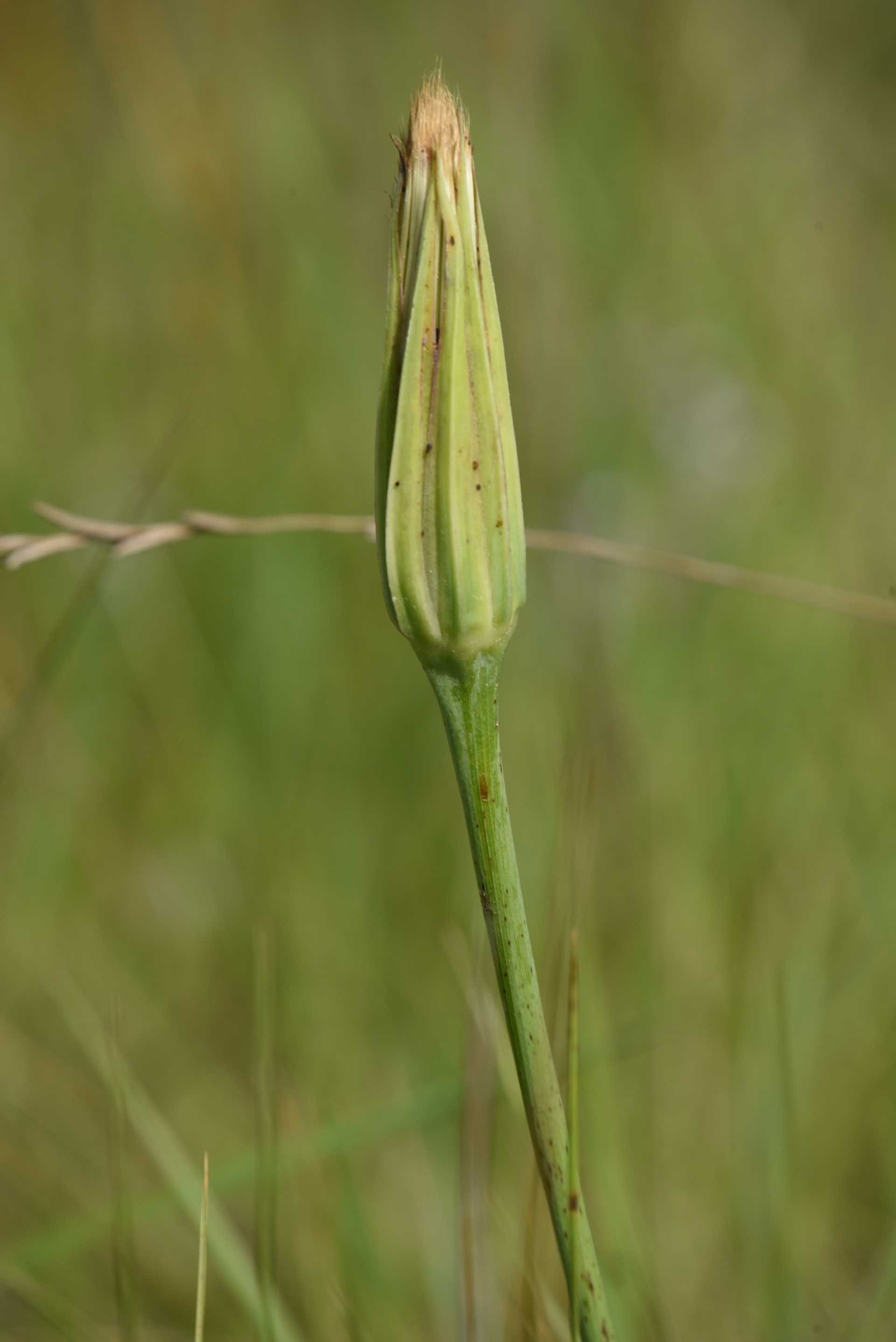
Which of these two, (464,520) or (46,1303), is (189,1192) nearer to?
(46,1303)

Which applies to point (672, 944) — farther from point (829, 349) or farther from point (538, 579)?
point (829, 349)

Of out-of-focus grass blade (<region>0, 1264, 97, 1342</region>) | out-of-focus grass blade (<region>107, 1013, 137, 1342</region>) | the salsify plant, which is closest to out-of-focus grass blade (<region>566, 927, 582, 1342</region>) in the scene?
the salsify plant

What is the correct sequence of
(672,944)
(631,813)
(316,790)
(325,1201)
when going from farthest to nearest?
(316,790) → (631,813) → (672,944) → (325,1201)

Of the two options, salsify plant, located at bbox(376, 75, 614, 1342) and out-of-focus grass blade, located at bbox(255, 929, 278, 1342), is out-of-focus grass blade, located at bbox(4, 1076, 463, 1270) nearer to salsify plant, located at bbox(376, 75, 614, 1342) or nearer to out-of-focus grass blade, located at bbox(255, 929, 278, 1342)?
out-of-focus grass blade, located at bbox(255, 929, 278, 1342)

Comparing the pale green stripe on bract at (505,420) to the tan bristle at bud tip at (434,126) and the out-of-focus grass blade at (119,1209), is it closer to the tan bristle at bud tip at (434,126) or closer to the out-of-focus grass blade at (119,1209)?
the tan bristle at bud tip at (434,126)

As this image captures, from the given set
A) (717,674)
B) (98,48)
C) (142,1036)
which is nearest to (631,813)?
(717,674)

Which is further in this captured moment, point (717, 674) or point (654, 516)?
point (654, 516)

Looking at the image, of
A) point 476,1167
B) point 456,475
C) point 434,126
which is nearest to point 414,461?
point 456,475

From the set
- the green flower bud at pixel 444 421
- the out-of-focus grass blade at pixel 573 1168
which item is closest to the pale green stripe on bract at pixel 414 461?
the green flower bud at pixel 444 421
